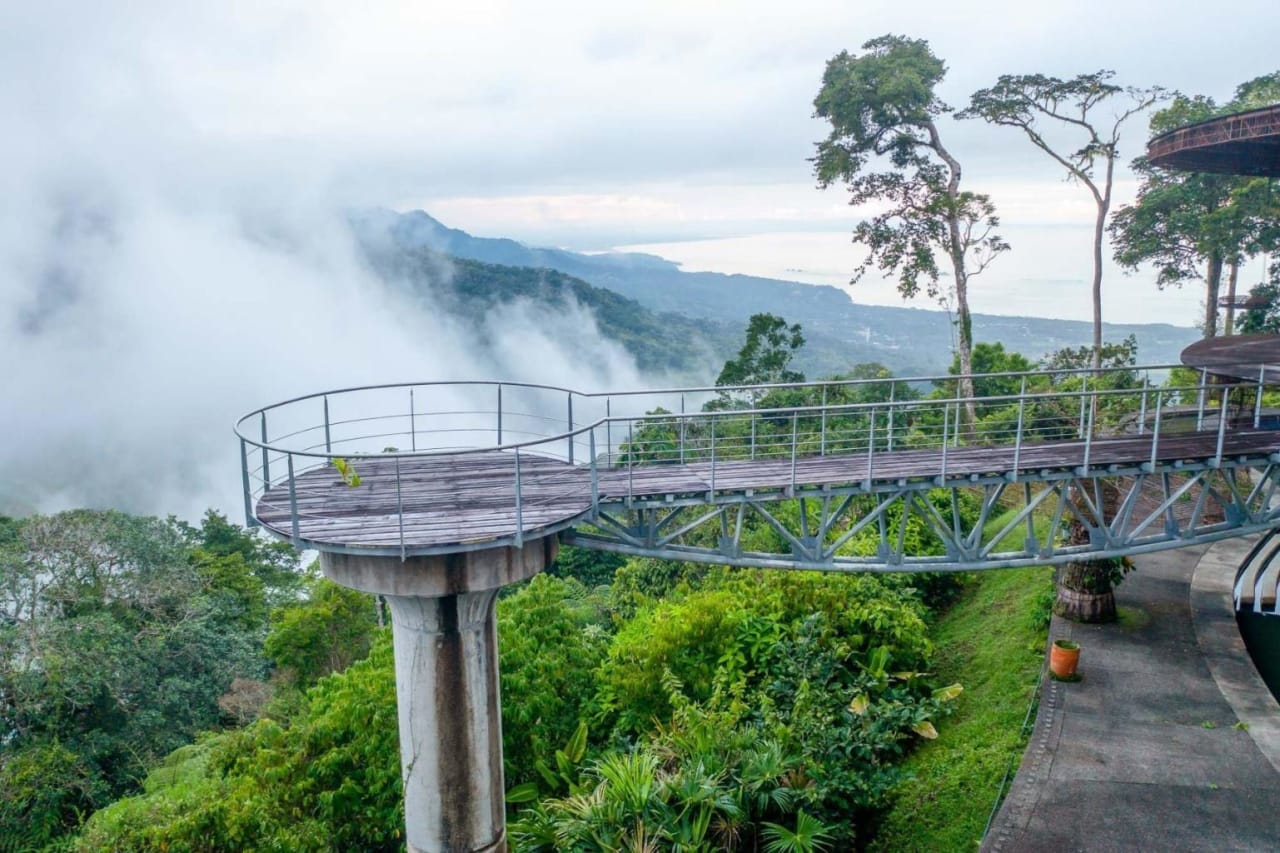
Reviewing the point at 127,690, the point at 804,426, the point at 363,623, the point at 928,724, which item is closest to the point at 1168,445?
the point at 928,724

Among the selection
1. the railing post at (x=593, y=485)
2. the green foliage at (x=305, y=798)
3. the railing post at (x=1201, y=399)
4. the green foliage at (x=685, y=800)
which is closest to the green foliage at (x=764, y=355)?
the railing post at (x=1201, y=399)

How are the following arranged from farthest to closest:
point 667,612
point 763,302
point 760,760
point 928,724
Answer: point 763,302, point 667,612, point 928,724, point 760,760

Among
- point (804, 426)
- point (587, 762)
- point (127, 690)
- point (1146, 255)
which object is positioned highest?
point (1146, 255)

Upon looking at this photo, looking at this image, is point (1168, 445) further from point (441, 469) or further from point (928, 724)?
point (441, 469)

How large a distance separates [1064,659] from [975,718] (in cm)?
148

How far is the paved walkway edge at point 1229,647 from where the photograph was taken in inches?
451

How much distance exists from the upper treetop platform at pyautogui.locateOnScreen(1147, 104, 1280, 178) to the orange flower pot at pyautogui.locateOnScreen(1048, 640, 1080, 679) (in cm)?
909

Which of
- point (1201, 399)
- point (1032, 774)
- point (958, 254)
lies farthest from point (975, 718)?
point (958, 254)

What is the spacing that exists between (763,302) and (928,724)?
475 ft

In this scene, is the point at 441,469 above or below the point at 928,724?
above

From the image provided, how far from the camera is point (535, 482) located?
10.9m

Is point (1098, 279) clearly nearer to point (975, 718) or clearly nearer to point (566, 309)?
point (975, 718)

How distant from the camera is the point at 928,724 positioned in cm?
1309

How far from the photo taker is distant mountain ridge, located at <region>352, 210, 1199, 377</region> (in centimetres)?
7325
